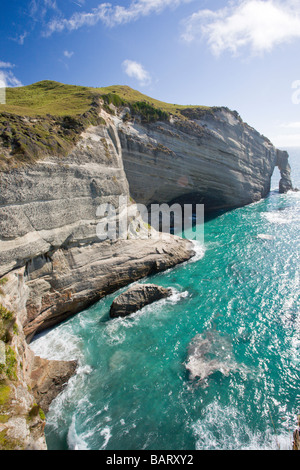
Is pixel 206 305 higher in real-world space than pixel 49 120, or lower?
lower

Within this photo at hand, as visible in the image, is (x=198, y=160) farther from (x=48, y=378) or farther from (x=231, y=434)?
(x=231, y=434)

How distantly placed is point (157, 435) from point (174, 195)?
127ft

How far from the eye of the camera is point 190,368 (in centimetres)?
1471

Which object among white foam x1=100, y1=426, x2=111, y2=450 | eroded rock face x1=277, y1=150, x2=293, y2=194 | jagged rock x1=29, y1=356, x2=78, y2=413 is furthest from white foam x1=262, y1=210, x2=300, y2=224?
white foam x1=100, y1=426, x2=111, y2=450

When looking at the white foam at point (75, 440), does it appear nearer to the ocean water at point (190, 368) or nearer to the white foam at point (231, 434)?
the ocean water at point (190, 368)

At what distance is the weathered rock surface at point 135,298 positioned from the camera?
2059 centimetres

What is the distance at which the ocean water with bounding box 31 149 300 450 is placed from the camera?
11430 mm

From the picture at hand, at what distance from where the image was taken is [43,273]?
61.8 ft

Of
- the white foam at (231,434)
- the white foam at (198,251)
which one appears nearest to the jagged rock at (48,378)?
the white foam at (231,434)

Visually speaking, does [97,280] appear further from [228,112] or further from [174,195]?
[228,112]

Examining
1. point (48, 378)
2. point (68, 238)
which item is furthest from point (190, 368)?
point (68, 238)
